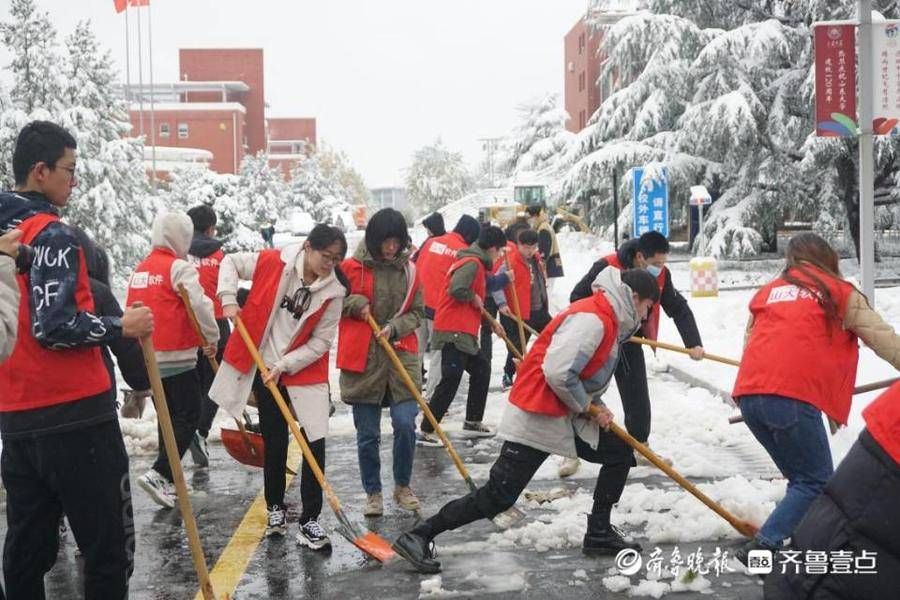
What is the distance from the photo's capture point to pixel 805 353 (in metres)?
4.78

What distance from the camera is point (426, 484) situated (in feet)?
24.4

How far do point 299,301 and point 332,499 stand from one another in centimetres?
112

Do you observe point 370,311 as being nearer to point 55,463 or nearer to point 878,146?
point 55,463

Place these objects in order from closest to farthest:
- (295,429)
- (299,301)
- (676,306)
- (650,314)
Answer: (295,429) < (299,301) < (676,306) < (650,314)

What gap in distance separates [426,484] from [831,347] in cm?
346

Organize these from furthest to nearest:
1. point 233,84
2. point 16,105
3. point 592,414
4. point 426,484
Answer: point 233,84
point 16,105
point 426,484
point 592,414

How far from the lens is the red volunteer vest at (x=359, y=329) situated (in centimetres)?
644

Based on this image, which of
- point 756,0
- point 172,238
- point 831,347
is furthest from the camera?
point 756,0

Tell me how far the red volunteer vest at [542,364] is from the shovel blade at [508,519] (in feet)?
3.77

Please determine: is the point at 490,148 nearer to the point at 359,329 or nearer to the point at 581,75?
the point at 581,75

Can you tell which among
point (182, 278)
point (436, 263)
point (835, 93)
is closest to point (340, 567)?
point (182, 278)

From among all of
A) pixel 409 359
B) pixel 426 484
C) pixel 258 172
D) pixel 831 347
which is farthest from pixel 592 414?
pixel 258 172

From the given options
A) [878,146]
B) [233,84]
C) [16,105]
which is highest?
[233,84]

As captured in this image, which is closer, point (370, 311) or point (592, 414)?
point (592, 414)
